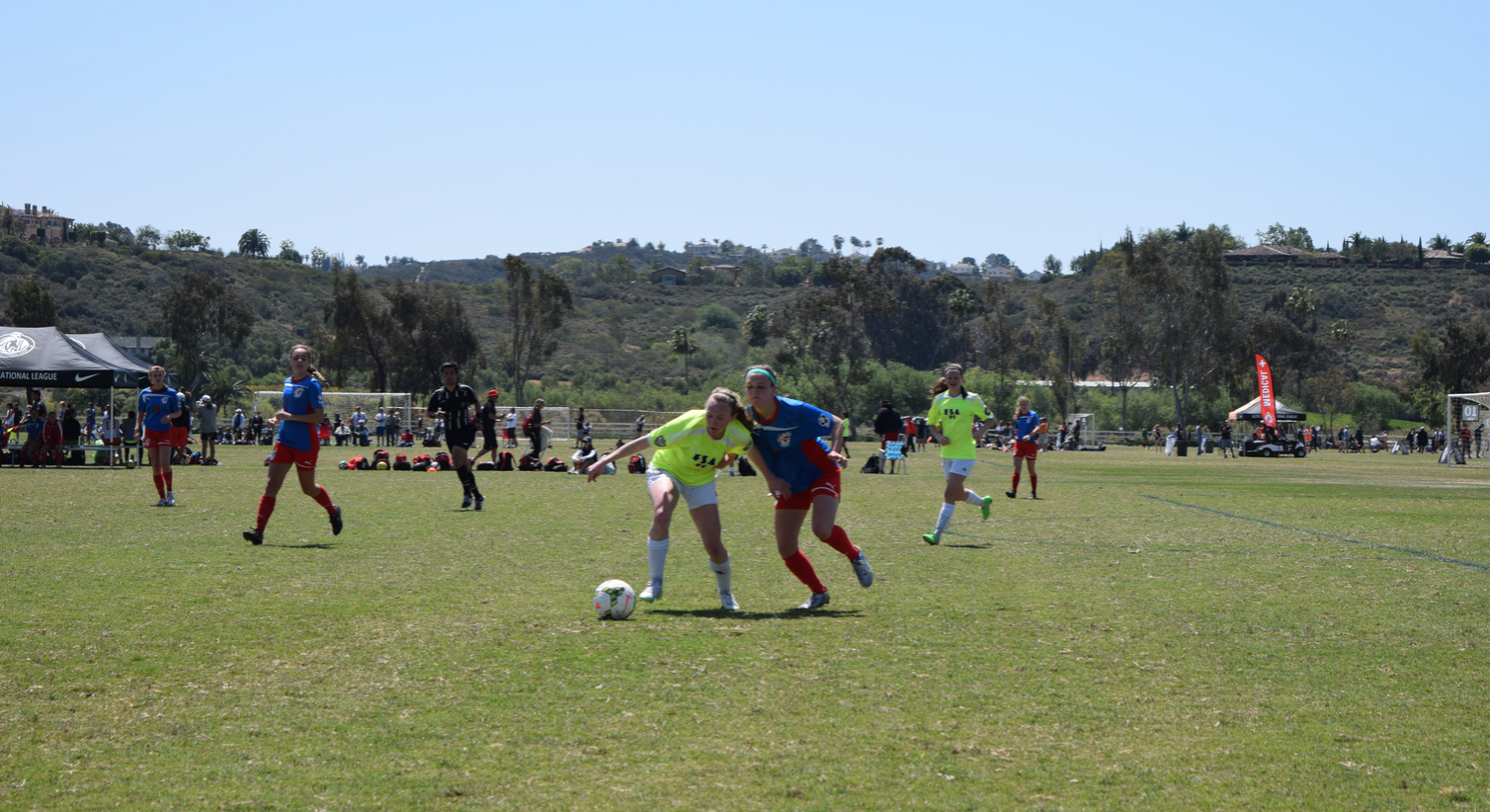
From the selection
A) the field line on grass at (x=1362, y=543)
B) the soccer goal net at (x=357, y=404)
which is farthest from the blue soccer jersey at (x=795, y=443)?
the soccer goal net at (x=357, y=404)

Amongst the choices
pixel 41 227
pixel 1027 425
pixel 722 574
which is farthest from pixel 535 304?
pixel 41 227

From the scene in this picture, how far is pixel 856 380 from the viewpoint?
266 ft

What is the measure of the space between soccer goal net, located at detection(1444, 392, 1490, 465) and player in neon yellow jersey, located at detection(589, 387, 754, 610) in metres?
42.9

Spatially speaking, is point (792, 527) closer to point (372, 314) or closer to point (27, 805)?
point (27, 805)

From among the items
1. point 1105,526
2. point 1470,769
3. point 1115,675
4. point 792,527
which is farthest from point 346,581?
point 1105,526

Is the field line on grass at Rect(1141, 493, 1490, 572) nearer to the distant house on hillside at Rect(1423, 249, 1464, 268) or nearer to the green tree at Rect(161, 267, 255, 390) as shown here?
the green tree at Rect(161, 267, 255, 390)

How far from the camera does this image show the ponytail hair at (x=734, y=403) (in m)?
7.82

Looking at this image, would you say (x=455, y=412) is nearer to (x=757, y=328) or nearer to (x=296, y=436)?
(x=296, y=436)

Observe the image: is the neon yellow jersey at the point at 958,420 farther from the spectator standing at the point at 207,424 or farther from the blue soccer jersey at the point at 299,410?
the spectator standing at the point at 207,424

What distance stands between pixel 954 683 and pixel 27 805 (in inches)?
157

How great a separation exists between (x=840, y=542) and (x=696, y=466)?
1354 millimetres

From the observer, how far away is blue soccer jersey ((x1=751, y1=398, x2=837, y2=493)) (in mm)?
8320

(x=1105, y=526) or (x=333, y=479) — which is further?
(x=333, y=479)

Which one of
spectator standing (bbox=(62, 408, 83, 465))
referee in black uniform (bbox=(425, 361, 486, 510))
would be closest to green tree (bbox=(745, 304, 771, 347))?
spectator standing (bbox=(62, 408, 83, 465))
